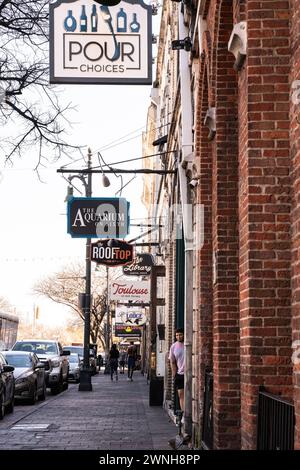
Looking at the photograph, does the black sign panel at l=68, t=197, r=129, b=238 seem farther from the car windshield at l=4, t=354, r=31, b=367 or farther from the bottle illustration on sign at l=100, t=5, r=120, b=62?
the bottle illustration on sign at l=100, t=5, r=120, b=62

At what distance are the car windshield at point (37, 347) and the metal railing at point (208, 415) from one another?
796 inches

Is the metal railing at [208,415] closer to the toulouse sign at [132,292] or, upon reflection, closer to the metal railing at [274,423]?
the metal railing at [274,423]

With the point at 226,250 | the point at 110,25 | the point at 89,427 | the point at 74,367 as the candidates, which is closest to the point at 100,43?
the point at 110,25

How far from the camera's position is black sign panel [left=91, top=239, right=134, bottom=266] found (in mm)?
24625

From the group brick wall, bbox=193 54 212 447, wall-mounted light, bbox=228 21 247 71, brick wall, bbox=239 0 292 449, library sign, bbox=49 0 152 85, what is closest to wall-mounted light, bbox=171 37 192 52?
brick wall, bbox=193 54 212 447

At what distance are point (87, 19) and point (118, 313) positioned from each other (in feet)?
121

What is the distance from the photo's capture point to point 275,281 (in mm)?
7273

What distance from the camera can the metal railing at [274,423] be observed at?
626cm

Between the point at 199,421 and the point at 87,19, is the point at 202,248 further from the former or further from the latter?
the point at 87,19

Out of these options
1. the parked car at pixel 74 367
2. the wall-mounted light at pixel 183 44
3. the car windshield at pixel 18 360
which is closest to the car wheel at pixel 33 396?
the car windshield at pixel 18 360

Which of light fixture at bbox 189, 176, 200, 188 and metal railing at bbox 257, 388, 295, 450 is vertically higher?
light fixture at bbox 189, 176, 200, 188

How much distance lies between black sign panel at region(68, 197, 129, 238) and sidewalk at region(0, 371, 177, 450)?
4.22m

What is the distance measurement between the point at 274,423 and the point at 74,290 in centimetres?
7593
